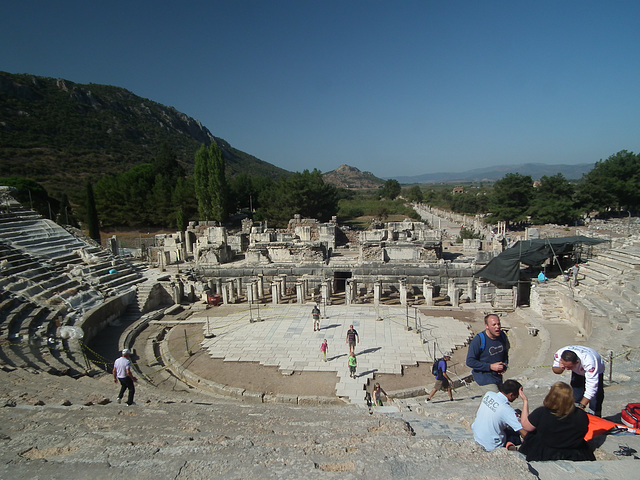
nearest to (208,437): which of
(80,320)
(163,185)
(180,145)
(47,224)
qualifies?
(80,320)

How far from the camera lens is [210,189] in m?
38.4

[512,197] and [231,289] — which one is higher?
[512,197]

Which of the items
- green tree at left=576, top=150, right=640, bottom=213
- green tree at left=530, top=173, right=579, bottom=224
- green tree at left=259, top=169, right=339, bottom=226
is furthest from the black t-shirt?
green tree at left=576, top=150, right=640, bottom=213

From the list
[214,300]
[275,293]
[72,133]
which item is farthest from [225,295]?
[72,133]

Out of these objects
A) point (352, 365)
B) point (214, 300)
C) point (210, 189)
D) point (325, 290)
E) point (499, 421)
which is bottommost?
point (214, 300)

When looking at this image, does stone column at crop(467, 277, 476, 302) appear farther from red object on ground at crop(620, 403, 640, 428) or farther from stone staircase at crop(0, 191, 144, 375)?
stone staircase at crop(0, 191, 144, 375)

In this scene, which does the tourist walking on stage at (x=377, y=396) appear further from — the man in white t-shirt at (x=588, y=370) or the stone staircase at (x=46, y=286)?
the stone staircase at (x=46, y=286)

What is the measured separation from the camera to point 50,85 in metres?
75.0

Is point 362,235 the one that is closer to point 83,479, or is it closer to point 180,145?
point 83,479

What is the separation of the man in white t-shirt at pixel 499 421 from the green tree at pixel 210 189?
36.7 meters

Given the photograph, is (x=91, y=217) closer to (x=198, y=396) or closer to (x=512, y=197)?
(x=198, y=396)

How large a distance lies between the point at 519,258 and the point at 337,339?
29.7 ft

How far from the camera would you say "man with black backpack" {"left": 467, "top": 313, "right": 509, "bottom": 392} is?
531 cm

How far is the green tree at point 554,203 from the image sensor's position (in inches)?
1324
